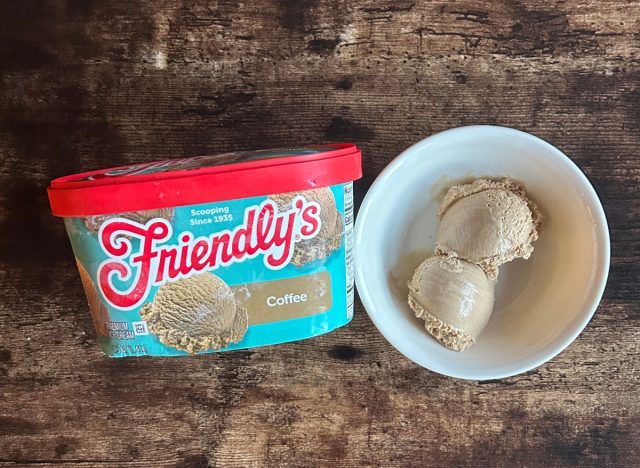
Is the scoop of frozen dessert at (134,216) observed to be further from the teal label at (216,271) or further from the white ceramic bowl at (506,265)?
the white ceramic bowl at (506,265)

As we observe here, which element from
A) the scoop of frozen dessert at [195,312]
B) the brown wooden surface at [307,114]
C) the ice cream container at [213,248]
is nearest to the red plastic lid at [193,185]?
the ice cream container at [213,248]

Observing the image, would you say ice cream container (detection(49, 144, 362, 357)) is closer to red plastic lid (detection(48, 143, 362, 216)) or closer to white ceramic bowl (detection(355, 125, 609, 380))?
red plastic lid (detection(48, 143, 362, 216))

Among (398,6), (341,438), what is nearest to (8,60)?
(398,6)

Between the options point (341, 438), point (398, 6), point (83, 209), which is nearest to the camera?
point (83, 209)

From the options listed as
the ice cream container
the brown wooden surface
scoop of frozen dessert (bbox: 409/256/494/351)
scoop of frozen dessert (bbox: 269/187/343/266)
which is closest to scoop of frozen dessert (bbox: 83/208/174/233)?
the ice cream container

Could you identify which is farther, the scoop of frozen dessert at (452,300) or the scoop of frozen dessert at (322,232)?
the scoop of frozen dessert at (452,300)

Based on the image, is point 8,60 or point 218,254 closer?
point 218,254

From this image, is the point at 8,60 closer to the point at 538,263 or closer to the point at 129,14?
the point at 129,14
